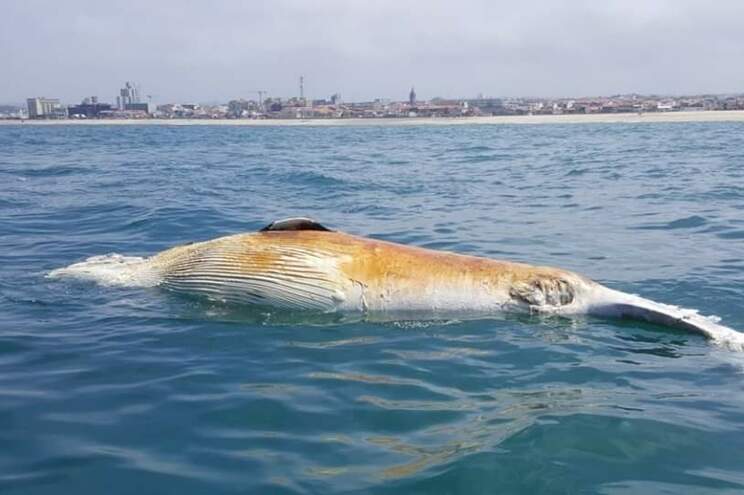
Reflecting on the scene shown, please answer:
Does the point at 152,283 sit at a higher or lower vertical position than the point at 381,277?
lower

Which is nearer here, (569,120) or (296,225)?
(296,225)

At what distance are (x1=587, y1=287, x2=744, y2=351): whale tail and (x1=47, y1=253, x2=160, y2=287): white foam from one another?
4669 millimetres

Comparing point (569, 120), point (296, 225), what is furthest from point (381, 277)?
point (569, 120)

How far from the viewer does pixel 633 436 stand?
5047 mm

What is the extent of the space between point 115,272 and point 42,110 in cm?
17960

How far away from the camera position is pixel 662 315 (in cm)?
718

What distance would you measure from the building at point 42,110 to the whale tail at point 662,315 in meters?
171

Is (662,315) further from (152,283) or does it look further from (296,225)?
(152,283)

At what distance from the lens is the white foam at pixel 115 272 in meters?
8.91

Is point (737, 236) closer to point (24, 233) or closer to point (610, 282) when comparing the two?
point (610, 282)

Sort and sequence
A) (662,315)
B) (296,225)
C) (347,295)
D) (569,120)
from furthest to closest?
1. (569,120)
2. (296,225)
3. (347,295)
4. (662,315)

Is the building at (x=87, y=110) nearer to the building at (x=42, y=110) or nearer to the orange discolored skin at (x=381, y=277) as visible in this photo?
the building at (x=42, y=110)

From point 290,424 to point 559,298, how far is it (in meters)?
3.44

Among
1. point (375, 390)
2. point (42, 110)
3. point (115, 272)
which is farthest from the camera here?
point (42, 110)
